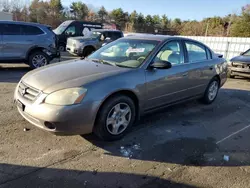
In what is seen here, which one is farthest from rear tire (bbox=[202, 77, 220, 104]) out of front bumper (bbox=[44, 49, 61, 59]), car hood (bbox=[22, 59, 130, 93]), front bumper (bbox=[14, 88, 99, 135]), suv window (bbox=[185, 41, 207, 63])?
front bumper (bbox=[44, 49, 61, 59])

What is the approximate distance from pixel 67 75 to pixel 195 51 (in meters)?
3.00

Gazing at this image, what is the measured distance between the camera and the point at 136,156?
10.7 ft

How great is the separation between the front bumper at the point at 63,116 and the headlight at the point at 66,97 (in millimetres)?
55

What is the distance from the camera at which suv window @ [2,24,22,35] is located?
8.46 metres

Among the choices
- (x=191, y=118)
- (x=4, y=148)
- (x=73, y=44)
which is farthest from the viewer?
(x=73, y=44)

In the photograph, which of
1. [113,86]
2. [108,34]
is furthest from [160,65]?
[108,34]

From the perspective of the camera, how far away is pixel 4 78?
7.37 metres

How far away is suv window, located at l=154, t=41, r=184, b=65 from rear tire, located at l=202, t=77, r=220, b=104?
4.71 feet

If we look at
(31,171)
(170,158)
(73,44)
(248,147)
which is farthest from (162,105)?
(73,44)

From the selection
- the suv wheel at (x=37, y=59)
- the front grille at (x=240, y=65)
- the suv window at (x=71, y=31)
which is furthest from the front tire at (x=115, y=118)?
the suv window at (x=71, y=31)

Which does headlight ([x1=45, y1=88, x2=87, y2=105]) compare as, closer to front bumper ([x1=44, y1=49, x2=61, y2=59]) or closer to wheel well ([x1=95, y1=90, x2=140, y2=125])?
wheel well ([x1=95, y1=90, x2=140, y2=125])

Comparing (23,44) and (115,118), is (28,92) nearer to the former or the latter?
(115,118)

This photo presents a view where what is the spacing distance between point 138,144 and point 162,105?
105 centimetres

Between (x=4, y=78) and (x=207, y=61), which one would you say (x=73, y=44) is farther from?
(x=207, y=61)
